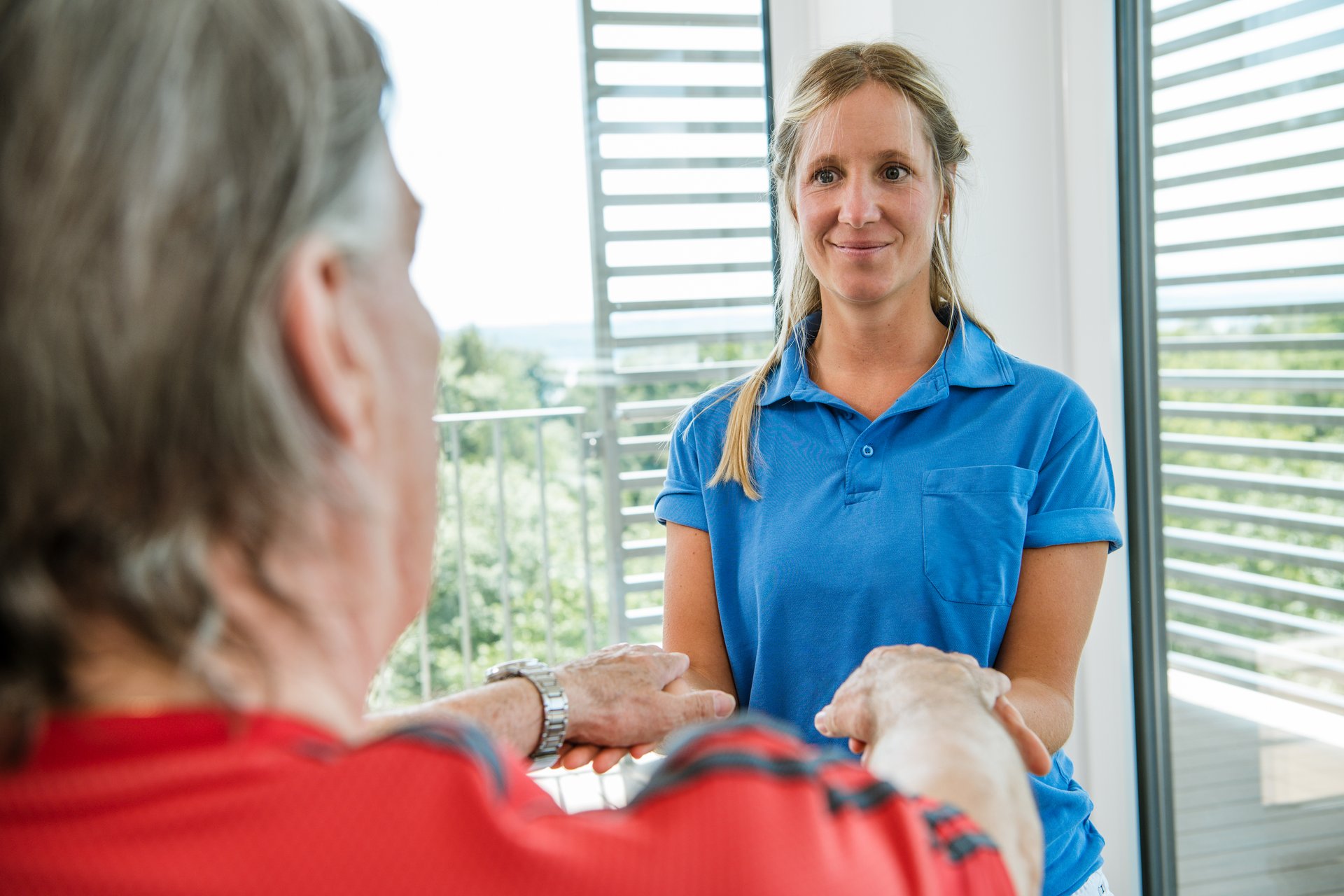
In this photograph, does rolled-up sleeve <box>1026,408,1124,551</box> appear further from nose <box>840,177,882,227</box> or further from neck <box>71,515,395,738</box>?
neck <box>71,515,395,738</box>

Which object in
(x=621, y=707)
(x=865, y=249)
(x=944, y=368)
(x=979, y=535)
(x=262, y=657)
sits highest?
(x=865, y=249)

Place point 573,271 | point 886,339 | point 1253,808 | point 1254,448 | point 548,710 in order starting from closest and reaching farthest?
point 548,710
point 886,339
point 1254,448
point 1253,808
point 573,271

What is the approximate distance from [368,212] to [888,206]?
1.10m

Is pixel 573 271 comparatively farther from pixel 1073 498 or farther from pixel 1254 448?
pixel 1254 448

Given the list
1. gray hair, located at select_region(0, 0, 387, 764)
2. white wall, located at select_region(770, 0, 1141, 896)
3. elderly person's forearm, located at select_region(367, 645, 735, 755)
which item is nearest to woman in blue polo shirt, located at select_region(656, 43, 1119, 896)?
elderly person's forearm, located at select_region(367, 645, 735, 755)

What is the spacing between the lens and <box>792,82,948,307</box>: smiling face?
60.2 inches

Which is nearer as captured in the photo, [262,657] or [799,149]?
[262,657]

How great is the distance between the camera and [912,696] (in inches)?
36.7

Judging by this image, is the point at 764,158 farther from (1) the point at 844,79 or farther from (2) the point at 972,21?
(1) the point at 844,79

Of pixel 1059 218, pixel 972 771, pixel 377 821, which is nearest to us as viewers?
pixel 377 821

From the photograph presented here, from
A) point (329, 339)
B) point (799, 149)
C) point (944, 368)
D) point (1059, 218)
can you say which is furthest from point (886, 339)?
point (329, 339)

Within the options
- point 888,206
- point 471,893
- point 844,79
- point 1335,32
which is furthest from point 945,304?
point 471,893

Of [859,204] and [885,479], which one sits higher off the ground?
[859,204]

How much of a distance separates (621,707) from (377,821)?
704 mm
